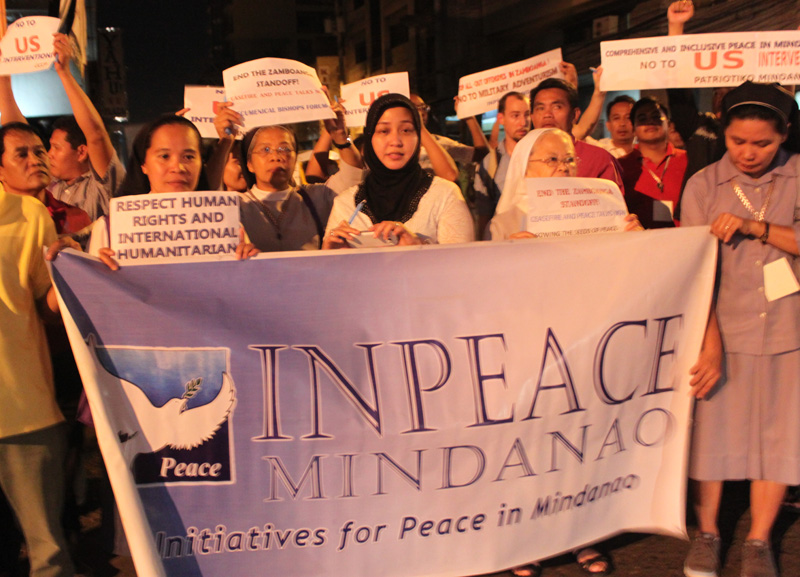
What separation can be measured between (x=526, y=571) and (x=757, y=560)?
36.7 inches

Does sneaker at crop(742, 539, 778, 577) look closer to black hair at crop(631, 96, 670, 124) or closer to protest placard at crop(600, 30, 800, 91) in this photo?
protest placard at crop(600, 30, 800, 91)

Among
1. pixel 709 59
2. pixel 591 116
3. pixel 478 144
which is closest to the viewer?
pixel 709 59

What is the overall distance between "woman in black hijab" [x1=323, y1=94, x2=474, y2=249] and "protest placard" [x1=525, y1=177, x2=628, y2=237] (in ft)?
1.30

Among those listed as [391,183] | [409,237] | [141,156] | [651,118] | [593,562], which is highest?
[651,118]

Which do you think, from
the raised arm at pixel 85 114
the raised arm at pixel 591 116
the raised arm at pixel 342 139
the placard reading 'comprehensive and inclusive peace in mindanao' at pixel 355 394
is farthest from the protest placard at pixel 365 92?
the placard reading 'comprehensive and inclusive peace in mindanao' at pixel 355 394

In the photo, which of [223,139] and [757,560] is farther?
[223,139]

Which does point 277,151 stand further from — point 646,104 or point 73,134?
point 646,104

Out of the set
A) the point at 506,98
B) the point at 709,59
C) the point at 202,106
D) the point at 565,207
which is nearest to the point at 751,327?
the point at 565,207

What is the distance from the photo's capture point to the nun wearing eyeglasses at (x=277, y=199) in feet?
12.1

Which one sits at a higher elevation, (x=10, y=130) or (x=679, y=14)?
(x=679, y=14)

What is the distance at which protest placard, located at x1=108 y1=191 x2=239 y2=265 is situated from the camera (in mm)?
2771

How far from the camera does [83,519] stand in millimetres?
3920

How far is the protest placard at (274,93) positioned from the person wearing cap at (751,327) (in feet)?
6.72

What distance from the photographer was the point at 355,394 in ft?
9.14
